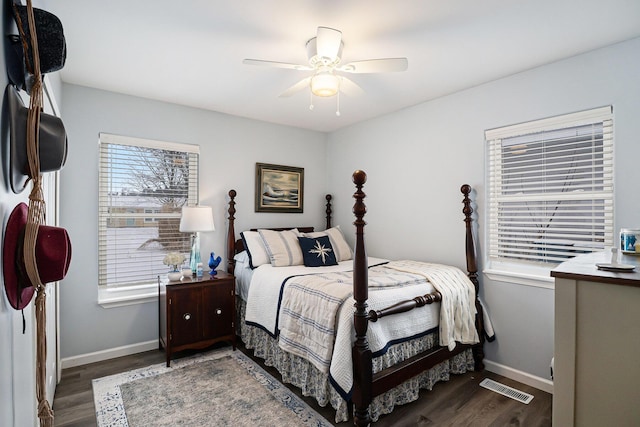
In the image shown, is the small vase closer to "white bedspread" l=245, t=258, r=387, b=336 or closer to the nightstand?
the nightstand

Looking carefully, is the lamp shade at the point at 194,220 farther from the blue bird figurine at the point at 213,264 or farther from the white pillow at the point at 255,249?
the white pillow at the point at 255,249

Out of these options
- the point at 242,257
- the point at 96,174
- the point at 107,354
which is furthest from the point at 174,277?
the point at 96,174

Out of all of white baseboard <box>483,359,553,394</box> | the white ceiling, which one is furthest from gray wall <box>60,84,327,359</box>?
white baseboard <box>483,359,553,394</box>

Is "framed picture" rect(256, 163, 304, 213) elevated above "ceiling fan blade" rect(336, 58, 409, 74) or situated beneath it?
situated beneath

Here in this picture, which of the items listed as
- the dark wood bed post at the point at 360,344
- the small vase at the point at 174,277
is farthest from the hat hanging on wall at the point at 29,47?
the small vase at the point at 174,277

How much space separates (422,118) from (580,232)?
69.5 inches

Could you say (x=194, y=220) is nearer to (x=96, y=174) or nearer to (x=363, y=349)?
(x=96, y=174)

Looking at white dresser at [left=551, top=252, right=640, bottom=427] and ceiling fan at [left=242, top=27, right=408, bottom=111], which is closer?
white dresser at [left=551, top=252, right=640, bottom=427]

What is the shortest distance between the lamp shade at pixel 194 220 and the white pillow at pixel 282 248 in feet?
2.05

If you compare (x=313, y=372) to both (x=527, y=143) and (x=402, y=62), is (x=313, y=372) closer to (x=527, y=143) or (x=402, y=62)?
(x=402, y=62)

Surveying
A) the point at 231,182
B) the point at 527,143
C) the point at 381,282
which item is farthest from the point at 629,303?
the point at 231,182

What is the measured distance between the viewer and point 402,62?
6.71ft

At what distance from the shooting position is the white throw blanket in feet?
8.20

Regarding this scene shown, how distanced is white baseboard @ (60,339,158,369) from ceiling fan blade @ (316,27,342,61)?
3.20m
